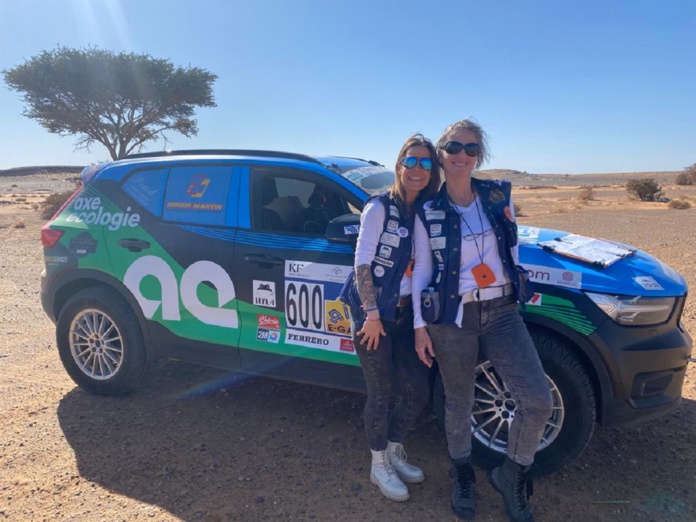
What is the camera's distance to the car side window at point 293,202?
3838mm

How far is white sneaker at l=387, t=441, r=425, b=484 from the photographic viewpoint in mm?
3178

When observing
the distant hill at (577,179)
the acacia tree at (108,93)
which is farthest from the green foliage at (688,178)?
the acacia tree at (108,93)

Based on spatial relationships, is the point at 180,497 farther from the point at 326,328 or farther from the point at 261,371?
the point at 326,328

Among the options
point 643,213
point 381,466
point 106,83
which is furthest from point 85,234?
point 106,83

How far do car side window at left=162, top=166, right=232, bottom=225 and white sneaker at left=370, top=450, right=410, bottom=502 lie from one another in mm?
1957

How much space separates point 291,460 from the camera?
11.5 feet

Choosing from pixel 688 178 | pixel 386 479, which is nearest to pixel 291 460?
pixel 386 479

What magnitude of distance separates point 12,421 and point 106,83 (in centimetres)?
2448

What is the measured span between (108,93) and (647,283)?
26.9 meters

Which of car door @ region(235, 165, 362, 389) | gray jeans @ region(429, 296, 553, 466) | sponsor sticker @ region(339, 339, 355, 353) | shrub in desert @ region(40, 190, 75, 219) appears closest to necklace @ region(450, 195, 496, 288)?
gray jeans @ region(429, 296, 553, 466)

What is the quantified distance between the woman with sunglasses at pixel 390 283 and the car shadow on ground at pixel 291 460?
644 millimetres

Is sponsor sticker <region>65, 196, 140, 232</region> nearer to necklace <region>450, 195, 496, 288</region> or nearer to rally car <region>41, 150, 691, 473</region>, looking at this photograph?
rally car <region>41, 150, 691, 473</region>

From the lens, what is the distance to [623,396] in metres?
2.98

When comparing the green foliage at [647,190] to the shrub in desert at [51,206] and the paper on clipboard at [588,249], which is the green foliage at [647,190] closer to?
the shrub in desert at [51,206]
